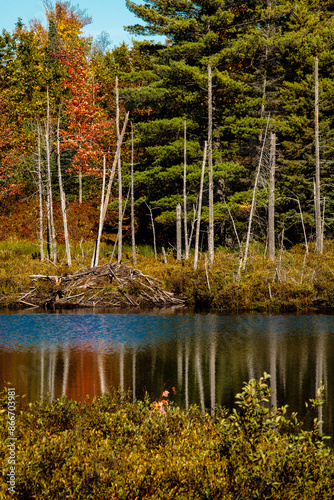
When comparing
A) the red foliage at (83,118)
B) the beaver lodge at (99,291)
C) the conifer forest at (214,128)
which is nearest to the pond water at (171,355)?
the beaver lodge at (99,291)

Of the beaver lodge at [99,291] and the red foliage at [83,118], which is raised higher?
the red foliage at [83,118]

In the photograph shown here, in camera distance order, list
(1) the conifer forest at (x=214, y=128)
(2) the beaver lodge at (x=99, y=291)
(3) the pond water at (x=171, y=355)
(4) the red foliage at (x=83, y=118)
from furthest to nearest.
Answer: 1. (4) the red foliage at (x=83, y=118)
2. (1) the conifer forest at (x=214, y=128)
3. (2) the beaver lodge at (x=99, y=291)
4. (3) the pond water at (x=171, y=355)

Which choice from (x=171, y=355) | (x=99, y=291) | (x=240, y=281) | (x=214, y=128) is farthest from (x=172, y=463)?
(x=214, y=128)

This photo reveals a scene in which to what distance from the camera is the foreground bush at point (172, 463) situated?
5.29m

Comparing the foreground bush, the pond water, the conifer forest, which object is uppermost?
the conifer forest

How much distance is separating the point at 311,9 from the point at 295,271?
20.0 m

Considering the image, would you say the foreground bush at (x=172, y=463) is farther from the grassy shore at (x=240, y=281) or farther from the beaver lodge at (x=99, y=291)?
the beaver lodge at (x=99, y=291)

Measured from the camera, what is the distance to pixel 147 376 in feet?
38.1

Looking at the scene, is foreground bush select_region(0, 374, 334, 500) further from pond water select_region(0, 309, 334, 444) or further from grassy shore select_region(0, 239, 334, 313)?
grassy shore select_region(0, 239, 334, 313)

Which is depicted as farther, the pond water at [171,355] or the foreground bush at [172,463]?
the pond water at [171,355]

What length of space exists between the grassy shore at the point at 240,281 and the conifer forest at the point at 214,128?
3.74 m

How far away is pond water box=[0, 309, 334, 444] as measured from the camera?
10.6m

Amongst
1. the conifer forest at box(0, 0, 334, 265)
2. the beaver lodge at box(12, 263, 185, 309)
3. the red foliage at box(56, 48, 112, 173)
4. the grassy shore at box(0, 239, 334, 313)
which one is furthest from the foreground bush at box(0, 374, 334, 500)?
the red foliage at box(56, 48, 112, 173)

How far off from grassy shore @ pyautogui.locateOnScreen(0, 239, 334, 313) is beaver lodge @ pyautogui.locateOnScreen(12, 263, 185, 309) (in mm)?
621
